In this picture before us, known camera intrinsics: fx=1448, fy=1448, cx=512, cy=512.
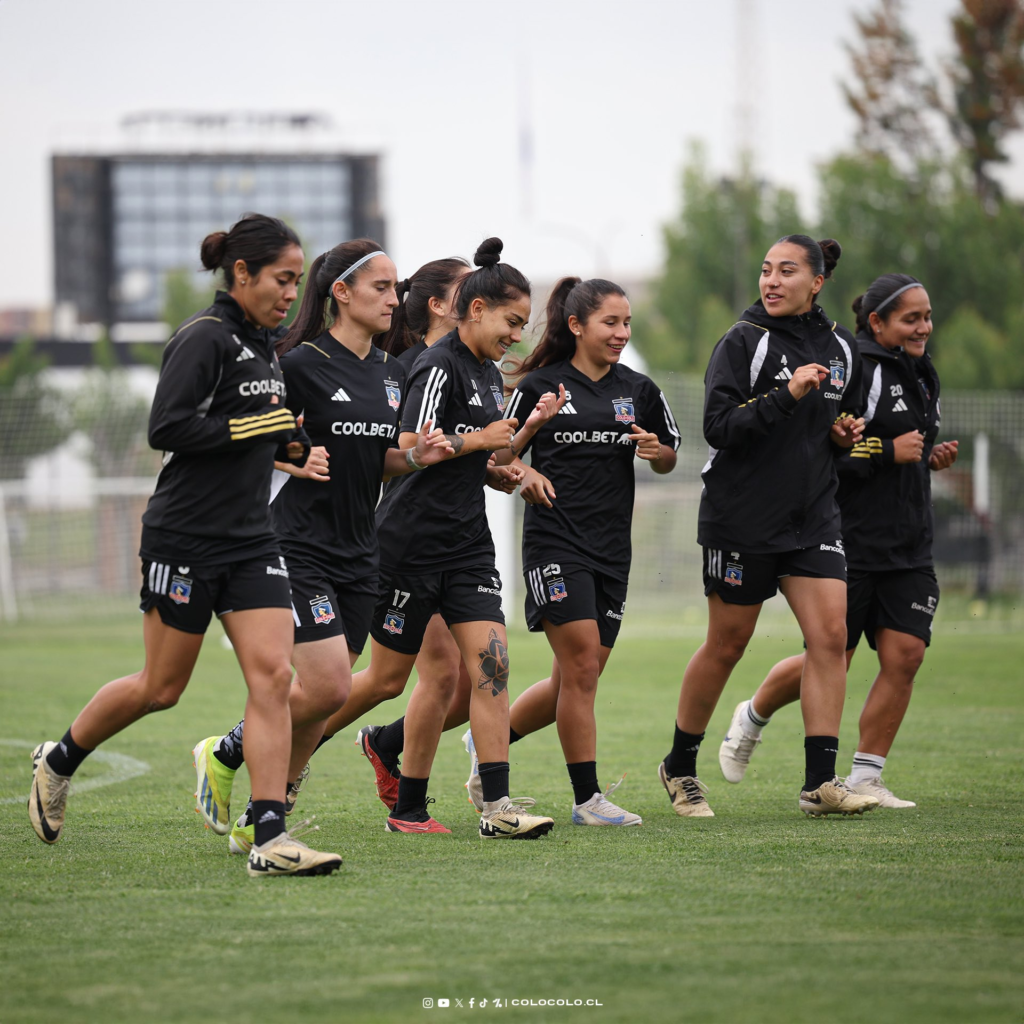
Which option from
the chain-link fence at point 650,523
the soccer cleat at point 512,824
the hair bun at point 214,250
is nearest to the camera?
the hair bun at point 214,250

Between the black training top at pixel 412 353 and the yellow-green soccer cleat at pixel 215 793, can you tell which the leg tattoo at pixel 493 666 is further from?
the black training top at pixel 412 353

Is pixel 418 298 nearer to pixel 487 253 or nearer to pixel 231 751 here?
pixel 487 253

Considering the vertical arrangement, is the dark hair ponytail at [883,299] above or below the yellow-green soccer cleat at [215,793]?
above

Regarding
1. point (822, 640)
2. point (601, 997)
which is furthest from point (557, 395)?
point (601, 997)

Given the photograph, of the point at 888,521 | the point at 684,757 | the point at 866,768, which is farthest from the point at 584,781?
the point at 888,521

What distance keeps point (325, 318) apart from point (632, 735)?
13.6 ft

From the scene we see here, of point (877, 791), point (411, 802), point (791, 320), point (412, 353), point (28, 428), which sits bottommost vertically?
point (877, 791)

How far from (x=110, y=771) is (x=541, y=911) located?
3.98 meters

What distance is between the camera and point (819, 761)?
5965 millimetres

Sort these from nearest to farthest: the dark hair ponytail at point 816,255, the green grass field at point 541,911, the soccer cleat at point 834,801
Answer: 1. the green grass field at point 541,911
2. the soccer cleat at point 834,801
3. the dark hair ponytail at point 816,255

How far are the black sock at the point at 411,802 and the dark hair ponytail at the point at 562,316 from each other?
1.85m

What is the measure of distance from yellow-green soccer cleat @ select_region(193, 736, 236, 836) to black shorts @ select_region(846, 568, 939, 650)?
9.18 feet

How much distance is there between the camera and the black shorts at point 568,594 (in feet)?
19.2

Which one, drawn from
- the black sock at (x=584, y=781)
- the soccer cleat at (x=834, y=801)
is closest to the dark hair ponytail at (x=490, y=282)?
the black sock at (x=584, y=781)
